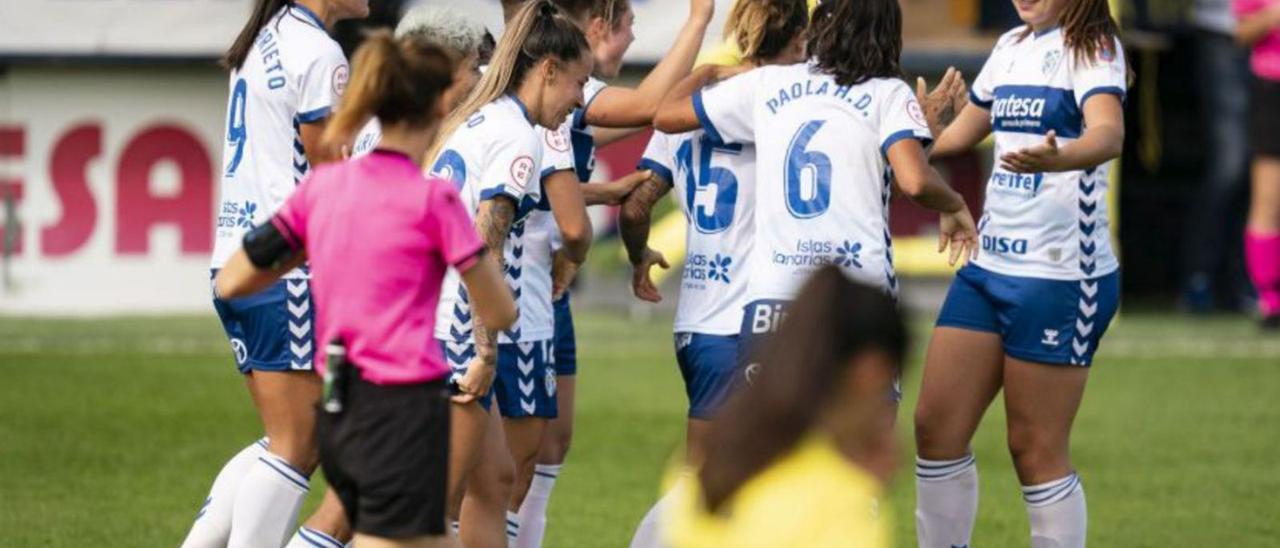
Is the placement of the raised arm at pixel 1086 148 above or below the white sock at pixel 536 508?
above

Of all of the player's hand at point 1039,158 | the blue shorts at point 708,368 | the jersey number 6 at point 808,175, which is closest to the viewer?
the player's hand at point 1039,158

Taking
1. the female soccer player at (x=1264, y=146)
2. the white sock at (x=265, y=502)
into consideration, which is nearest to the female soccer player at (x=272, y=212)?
the white sock at (x=265, y=502)

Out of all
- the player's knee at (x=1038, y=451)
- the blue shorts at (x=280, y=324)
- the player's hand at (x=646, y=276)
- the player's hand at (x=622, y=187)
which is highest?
the player's hand at (x=622, y=187)

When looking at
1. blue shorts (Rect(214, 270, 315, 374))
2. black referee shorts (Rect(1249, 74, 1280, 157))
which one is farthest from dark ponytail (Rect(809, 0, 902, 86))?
black referee shorts (Rect(1249, 74, 1280, 157))

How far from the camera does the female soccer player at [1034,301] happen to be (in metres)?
6.83

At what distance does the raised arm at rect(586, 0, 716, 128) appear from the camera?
22.8 feet

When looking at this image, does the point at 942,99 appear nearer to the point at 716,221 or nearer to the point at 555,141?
the point at 716,221

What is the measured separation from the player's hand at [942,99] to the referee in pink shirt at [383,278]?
214 centimetres

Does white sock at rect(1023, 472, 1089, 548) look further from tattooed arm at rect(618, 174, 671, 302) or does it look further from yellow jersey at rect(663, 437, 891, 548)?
yellow jersey at rect(663, 437, 891, 548)

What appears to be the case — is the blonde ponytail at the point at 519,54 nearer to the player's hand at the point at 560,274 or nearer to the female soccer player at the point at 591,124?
the female soccer player at the point at 591,124

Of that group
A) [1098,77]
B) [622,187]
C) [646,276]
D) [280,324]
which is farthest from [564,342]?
[1098,77]

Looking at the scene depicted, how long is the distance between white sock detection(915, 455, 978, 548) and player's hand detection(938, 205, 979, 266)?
64cm

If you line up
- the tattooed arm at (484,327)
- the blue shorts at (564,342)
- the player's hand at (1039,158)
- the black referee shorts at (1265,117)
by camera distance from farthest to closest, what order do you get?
the black referee shorts at (1265,117) → the blue shorts at (564,342) → the player's hand at (1039,158) → the tattooed arm at (484,327)

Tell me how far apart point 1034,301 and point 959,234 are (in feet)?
1.03
